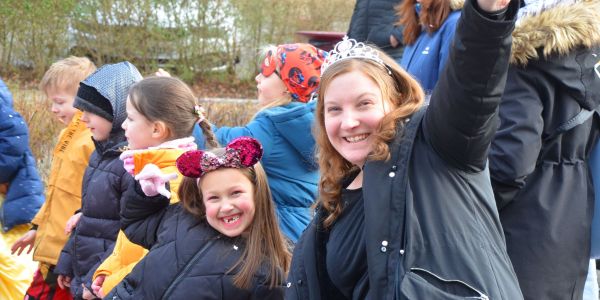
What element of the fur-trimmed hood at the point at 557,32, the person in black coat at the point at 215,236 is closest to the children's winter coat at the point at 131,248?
the person in black coat at the point at 215,236

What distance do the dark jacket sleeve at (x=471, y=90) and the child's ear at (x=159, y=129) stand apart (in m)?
1.85

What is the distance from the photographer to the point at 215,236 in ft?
10.4

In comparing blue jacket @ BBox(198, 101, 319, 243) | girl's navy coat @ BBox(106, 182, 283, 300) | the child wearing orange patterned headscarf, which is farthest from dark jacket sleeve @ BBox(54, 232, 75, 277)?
the child wearing orange patterned headscarf

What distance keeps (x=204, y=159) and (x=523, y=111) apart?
1.29 metres

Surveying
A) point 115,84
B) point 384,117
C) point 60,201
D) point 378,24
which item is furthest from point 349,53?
point 378,24

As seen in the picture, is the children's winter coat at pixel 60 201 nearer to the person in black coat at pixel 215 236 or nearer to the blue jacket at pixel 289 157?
the blue jacket at pixel 289 157

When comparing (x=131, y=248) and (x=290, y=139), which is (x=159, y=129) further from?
(x=290, y=139)

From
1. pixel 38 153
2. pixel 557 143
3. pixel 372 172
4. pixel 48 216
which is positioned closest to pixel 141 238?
pixel 48 216

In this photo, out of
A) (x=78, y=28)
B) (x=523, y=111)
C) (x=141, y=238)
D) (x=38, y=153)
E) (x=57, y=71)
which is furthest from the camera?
(x=78, y=28)

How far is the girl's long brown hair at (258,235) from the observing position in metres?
3.05

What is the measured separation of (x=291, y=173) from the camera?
3.97m

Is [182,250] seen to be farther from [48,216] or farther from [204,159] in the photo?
[48,216]

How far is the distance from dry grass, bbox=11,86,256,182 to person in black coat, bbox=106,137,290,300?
4.05 metres

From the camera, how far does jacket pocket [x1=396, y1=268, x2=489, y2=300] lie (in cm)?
198
